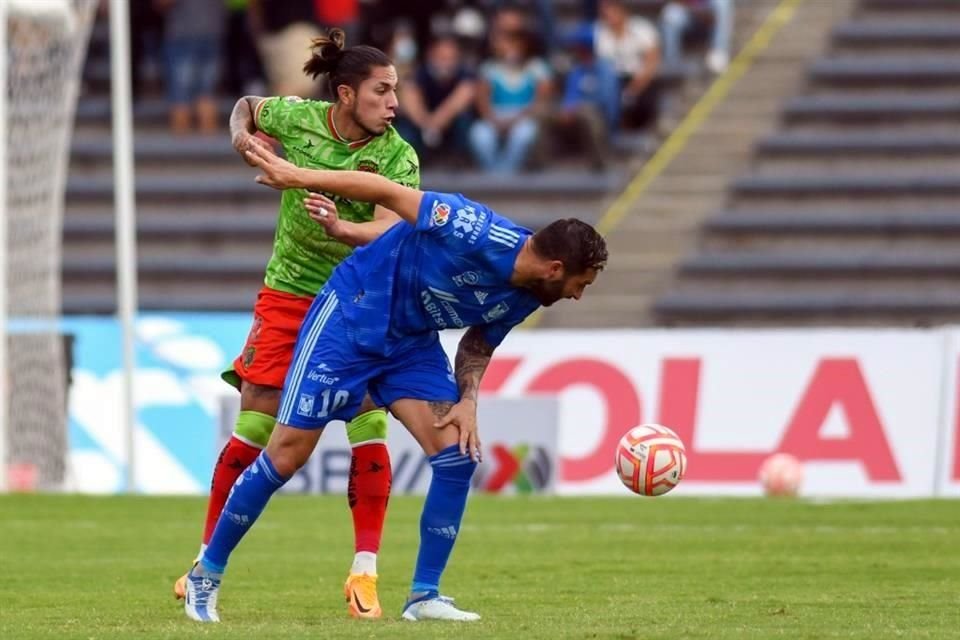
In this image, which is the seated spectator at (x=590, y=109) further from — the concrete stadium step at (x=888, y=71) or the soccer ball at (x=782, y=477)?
the soccer ball at (x=782, y=477)

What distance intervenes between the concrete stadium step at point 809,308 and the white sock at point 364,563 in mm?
12991

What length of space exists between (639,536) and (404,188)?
540cm

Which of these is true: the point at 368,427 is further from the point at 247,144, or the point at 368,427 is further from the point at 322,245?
the point at 247,144

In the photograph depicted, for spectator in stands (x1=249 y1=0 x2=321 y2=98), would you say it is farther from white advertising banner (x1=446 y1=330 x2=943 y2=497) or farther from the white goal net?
white advertising banner (x1=446 y1=330 x2=943 y2=497)

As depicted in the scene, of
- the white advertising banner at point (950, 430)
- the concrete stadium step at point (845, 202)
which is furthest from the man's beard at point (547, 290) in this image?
the concrete stadium step at point (845, 202)

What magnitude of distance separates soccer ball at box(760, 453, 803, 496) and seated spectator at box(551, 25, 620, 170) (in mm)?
7381

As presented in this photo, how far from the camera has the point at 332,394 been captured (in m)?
7.88

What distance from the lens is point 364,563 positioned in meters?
8.34

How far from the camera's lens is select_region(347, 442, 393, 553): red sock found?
8539 millimetres

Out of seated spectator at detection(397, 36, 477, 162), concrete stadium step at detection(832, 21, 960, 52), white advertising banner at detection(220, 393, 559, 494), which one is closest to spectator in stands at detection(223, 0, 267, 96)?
seated spectator at detection(397, 36, 477, 162)

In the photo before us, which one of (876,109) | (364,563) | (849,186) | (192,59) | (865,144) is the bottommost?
(364,563)

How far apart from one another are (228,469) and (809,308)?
43.3 feet

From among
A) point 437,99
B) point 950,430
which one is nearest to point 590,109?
point 437,99

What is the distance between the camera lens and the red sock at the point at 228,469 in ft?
29.1
